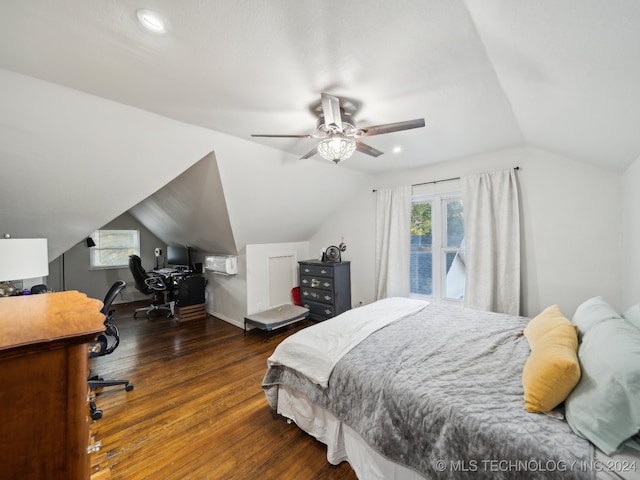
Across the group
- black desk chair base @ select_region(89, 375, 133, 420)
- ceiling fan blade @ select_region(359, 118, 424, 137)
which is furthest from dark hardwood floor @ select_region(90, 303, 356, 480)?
ceiling fan blade @ select_region(359, 118, 424, 137)

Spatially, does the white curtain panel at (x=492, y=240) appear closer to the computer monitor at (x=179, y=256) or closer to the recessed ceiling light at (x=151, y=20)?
the recessed ceiling light at (x=151, y=20)

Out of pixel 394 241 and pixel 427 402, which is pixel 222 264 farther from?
pixel 427 402

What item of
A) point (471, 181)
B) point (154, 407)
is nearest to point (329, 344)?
point (154, 407)

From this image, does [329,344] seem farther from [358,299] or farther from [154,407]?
[358,299]

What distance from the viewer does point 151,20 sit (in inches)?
44.7

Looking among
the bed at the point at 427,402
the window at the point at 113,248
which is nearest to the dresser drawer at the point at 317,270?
the bed at the point at 427,402

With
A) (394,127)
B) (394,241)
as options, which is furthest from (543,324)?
(394,241)

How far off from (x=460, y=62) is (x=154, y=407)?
3.41 meters

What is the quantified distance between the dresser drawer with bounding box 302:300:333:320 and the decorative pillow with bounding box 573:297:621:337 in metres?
2.79

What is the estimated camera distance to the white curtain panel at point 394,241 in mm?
3705

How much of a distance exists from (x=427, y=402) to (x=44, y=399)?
1479 millimetres

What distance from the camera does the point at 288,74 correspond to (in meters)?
1.53

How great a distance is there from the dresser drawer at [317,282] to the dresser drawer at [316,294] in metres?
0.06

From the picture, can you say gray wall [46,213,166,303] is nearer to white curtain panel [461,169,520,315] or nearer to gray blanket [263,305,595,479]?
gray blanket [263,305,595,479]
